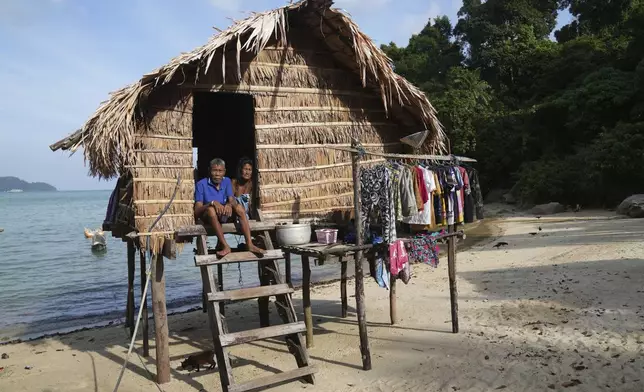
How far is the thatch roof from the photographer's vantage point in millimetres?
5574

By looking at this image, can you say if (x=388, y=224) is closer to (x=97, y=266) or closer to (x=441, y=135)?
(x=441, y=135)

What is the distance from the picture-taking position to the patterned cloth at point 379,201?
599 centimetres

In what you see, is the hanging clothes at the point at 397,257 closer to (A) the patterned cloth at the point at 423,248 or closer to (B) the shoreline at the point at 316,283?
(A) the patterned cloth at the point at 423,248

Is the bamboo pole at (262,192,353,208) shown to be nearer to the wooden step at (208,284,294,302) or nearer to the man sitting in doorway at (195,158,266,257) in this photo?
the man sitting in doorway at (195,158,266,257)

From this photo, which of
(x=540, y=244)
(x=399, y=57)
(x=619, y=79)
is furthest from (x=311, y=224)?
(x=399, y=57)

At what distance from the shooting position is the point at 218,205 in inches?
240

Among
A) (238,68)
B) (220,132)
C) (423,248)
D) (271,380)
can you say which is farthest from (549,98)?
(271,380)

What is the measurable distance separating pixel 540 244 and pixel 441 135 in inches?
326

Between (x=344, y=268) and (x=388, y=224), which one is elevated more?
(x=388, y=224)

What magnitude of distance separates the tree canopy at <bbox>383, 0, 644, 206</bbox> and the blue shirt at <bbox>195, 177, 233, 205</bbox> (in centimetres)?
1944

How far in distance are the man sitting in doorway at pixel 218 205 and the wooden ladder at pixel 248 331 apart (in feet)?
0.72

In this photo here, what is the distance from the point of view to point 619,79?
75.3 ft

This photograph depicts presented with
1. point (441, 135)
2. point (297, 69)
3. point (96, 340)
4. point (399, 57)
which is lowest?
point (96, 340)

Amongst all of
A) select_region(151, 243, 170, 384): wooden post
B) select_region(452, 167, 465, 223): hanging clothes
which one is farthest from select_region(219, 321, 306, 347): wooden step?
select_region(452, 167, 465, 223): hanging clothes
